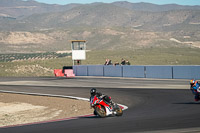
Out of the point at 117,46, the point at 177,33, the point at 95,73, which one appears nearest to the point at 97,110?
the point at 95,73

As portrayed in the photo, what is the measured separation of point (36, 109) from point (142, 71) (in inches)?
852

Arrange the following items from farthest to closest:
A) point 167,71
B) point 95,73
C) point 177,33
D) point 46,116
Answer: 1. point 177,33
2. point 95,73
3. point 167,71
4. point 46,116

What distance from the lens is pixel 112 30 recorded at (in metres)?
170

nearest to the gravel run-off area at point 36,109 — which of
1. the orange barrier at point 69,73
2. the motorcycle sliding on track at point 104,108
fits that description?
the motorcycle sliding on track at point 104,108

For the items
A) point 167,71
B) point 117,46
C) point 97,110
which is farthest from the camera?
point 117,46

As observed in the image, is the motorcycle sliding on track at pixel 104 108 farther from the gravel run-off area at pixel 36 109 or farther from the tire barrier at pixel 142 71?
the tire barrier at pixel 142 71

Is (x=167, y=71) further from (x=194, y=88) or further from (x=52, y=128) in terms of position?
(x=52, y=128)

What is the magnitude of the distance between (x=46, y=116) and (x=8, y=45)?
143130mm

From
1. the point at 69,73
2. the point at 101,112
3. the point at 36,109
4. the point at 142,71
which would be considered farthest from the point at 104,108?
the point at 69,73

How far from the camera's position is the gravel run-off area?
17.1 m

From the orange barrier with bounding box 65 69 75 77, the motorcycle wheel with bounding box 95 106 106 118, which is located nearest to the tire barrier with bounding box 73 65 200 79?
the orange barrier with bounding box 65 69 75 77

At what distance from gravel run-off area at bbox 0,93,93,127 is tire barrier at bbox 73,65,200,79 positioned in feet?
50.1

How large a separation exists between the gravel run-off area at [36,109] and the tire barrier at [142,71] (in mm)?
15273

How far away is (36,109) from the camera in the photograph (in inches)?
811
